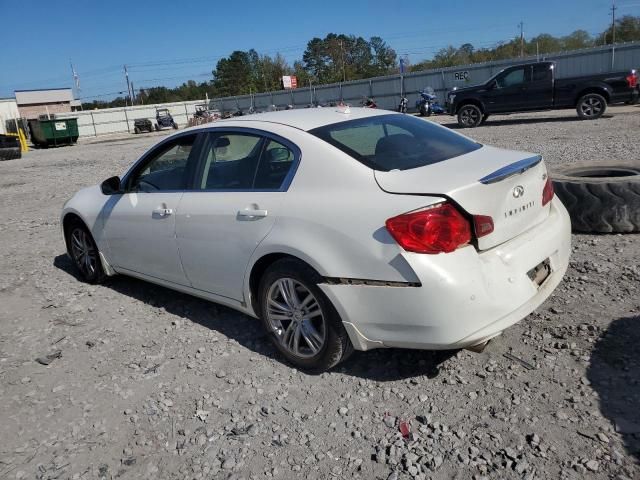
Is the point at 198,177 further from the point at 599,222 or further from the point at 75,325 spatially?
the point at 599,222

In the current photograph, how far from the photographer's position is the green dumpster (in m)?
32.8

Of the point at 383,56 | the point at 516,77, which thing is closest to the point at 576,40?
the point at 383,56

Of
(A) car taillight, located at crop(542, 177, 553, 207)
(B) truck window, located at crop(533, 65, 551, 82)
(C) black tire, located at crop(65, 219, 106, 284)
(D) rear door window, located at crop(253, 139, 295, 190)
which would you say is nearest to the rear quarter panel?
(D) rear door window, located at crop(253, 139, 295, 190)

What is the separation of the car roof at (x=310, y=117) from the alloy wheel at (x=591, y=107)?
48.1 ft

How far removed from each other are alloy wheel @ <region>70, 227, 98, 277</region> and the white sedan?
121 cm

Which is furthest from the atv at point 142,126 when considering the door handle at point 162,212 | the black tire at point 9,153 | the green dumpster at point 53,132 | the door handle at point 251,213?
the door handle at point 251,213

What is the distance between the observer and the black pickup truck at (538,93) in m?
15.9

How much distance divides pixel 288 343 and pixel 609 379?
187cm

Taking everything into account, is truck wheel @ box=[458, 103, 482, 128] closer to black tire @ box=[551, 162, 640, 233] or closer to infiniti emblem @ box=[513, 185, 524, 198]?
black tire @ box=[551, 162, 640, 233]

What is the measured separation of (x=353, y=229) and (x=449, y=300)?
2.05 feet

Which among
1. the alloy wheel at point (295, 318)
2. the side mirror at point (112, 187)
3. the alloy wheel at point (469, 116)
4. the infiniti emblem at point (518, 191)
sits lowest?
the alloy wheel at point (295, 318)

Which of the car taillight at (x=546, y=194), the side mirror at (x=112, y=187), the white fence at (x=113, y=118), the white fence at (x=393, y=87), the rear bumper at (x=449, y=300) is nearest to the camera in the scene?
the rear bumper at (x=449, y=300)

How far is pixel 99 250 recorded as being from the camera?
16.6 ft

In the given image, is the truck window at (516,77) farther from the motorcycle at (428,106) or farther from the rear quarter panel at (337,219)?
the rear quarter panel at (337,219)
